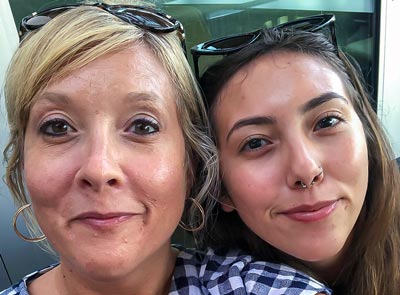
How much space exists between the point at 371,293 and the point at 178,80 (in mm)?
818

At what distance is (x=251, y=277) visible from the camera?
123 cm

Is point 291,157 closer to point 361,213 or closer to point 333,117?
point 333,117

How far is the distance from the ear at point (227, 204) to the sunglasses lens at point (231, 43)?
0.44 metres

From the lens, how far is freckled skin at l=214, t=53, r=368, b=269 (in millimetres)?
1239

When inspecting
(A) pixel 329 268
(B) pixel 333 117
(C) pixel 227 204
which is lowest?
(A) pixel 329 268

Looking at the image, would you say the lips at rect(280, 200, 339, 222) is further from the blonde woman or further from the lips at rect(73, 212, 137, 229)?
the lips at rect(73, 212, 137, 229)

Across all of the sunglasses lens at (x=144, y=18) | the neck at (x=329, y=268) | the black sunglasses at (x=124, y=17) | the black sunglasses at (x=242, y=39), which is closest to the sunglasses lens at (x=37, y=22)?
the black sunglasses at (x=124, y=17)

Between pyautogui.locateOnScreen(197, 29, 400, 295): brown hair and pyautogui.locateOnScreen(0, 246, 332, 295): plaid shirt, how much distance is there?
0.34 feet

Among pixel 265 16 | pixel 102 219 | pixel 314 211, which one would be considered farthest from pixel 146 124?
pixel 265 16

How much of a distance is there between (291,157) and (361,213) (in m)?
0.39

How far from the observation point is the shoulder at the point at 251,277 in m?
1.19

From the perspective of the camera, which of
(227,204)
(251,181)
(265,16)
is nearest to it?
(251,181)

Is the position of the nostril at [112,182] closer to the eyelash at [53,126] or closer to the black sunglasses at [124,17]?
the eyelash at [53,126]

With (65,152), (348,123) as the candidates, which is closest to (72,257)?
(65,152)
